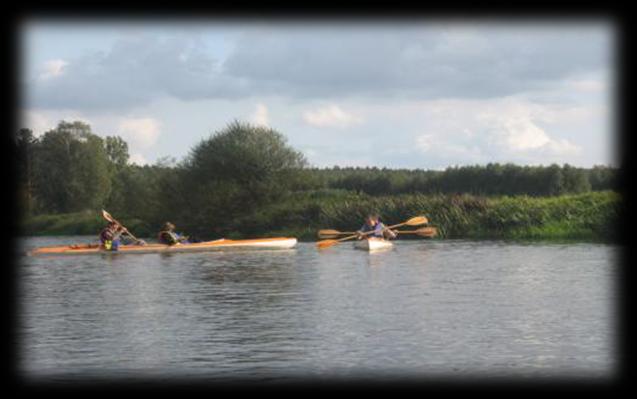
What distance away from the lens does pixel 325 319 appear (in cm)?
1384

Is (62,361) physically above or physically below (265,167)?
below

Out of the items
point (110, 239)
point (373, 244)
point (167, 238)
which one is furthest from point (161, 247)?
point (373, 244)

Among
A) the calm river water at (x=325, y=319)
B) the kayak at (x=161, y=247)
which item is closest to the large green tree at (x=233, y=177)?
the kayak at (x=161, y=247)

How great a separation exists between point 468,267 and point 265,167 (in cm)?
1894

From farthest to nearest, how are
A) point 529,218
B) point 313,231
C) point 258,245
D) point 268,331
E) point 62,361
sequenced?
point 313,231, point 529,218, point 258,245, point 268,331, point 62,361

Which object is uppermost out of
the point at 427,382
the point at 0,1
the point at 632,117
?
the point at 0,1

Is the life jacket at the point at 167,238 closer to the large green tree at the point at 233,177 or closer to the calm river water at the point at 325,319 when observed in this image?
the calm river water at the point at 325,319

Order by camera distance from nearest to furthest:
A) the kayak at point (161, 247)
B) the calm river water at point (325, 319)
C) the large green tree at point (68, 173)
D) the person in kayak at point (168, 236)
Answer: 1. the calm river water at point (325, 319)
2. the kayak at point (161, 247)
3. the person in kayak at point (168, 236)
4. the large green tree at point (68, 173)

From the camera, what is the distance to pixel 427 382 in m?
9.38

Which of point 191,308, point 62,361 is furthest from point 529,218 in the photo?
point 62,361

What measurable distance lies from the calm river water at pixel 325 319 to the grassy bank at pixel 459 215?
666cm

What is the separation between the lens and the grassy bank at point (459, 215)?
103 feet

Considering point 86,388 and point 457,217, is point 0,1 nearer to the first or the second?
point 86,388

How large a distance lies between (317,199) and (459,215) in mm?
7299
